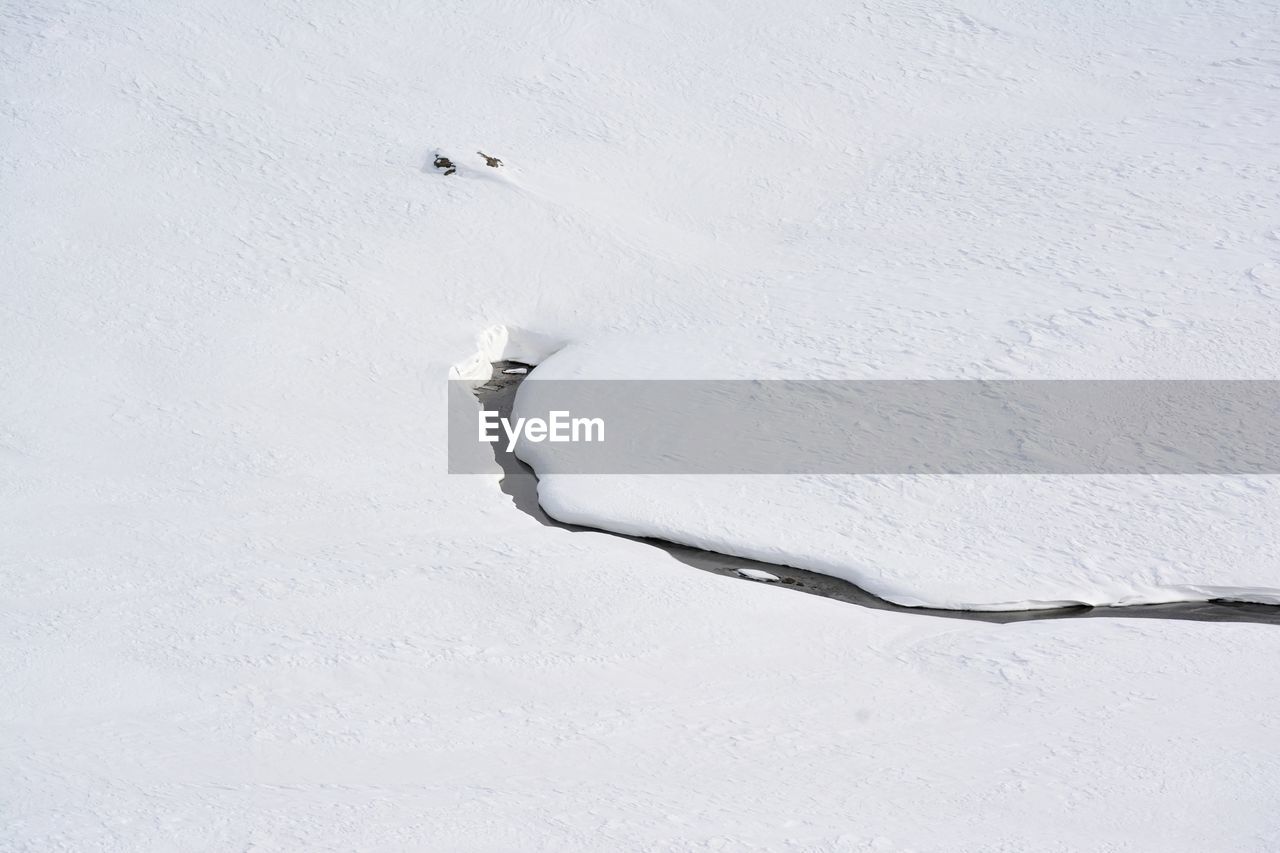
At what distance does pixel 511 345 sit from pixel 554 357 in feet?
1.26

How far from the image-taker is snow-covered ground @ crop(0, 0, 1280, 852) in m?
4.24

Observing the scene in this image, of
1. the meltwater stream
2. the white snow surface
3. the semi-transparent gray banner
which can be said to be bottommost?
the meltwater stream

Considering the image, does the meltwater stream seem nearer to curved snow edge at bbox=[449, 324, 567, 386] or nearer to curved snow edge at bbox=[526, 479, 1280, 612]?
curved snow edge at bbox=[526, 479, 1280, 612]

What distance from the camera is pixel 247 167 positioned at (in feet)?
29.5

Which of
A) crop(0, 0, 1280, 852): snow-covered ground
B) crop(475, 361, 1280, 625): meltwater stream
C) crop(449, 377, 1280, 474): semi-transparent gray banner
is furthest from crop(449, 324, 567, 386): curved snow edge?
crop(475, 361, 1280, 625): meltwater stream

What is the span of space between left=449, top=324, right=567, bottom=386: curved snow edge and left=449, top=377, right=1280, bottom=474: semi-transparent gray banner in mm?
574

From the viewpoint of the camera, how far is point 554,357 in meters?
7.87

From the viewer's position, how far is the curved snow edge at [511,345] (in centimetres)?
791

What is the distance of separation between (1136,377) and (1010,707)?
9.95 feet

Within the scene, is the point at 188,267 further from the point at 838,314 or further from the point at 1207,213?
the point at 1207,213

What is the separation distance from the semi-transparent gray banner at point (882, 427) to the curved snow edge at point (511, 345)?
0.57m

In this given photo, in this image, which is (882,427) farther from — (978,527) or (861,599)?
(861,599)

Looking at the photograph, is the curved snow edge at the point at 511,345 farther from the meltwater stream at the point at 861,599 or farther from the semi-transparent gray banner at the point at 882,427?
the meltwater stream at the point at 861,599

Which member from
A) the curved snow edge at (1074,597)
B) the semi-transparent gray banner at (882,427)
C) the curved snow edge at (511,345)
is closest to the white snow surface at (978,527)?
the curved snow edge at (1074,597)
